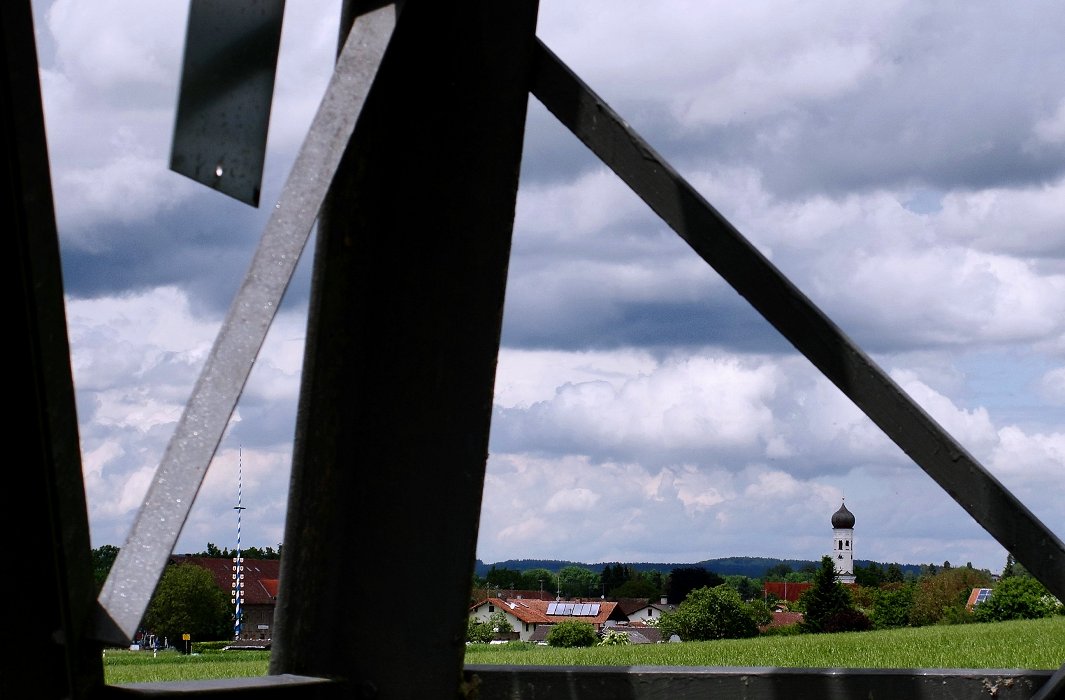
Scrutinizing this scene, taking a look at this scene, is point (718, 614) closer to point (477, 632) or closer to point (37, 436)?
point (477, 632)

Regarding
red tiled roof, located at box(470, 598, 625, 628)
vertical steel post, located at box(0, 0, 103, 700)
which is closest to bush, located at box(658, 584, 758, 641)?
red tiled roof, located at box(470, 598, 625, 628)

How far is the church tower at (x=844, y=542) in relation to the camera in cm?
14338

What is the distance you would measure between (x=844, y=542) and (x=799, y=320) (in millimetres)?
154618

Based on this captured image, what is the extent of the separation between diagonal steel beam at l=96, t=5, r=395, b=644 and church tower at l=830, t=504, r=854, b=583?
143835 mm

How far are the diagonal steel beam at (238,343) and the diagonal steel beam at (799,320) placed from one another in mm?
535

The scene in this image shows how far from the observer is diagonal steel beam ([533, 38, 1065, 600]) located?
2908 millimetres

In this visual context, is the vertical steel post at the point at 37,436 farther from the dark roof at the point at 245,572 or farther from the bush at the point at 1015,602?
the dark roof at the point at 245,572

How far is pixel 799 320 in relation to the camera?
9.67ft

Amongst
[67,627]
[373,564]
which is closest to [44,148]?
[67,627]

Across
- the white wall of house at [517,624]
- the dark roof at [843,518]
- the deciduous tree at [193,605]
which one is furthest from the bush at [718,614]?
the dark roof at [843,518]

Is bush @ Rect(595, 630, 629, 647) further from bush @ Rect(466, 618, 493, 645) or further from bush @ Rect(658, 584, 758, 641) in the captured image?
bush @ Rect(658, 584, 758, 641)

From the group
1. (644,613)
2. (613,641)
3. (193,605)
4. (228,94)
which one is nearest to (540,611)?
(644,613)

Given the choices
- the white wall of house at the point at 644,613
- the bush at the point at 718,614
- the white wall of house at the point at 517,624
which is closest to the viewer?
the bush at the point at 718,614

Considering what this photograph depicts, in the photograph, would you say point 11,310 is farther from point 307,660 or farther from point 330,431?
point 307,660
